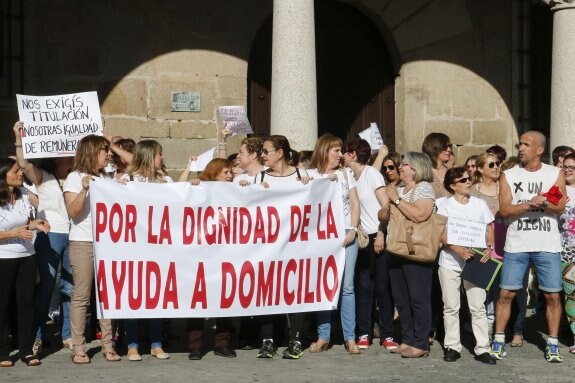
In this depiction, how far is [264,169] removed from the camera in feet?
33.3

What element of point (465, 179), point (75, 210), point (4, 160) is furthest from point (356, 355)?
point (4, 160)

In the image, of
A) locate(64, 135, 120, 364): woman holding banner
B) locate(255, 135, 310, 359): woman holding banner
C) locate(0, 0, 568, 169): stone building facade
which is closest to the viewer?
locate(64, 135, 120, 364): woman holding banner

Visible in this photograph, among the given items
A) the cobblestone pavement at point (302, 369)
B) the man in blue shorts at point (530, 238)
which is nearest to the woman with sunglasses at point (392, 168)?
the man in blue shorts at point (530, 238)

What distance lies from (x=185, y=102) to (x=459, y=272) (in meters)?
5.70

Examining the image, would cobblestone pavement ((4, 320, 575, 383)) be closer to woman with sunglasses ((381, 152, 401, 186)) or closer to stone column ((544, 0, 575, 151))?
woman with sunglasses ((381, 152, 401, 186))

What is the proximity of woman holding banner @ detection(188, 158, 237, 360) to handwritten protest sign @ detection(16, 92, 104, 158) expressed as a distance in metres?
1.22

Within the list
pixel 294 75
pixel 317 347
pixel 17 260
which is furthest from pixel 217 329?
pixel 294 75

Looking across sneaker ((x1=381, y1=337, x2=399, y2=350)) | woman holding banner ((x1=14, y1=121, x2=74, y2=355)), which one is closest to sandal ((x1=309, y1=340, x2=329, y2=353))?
sneaker ((x1=381, y1=337, x2=399, y2=350))

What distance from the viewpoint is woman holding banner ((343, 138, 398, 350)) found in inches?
407

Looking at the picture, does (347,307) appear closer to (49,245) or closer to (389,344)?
(389,344)

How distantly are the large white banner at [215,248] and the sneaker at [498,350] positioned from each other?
4.43 ft

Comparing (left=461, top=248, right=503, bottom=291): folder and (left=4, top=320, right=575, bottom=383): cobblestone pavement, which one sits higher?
(left=461, top=248, right=503, bottom=291): folder

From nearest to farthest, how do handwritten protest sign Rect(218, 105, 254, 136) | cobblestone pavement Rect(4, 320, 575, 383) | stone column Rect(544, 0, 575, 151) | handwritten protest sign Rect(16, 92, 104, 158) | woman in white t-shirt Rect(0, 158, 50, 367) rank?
1. cobblestone pavement Rect(4, 320, 575, 383)
2. woman in white t-shirt Rect(0, 158, 50, 367)
3. handwritten protest sign Rect(16, 92, 104, 158)
4. handwritten protest sign Rect(218, 105, 254, 136)
5. stone column Rect(544, 0, 575, 151)

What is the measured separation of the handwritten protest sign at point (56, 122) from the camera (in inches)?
400
